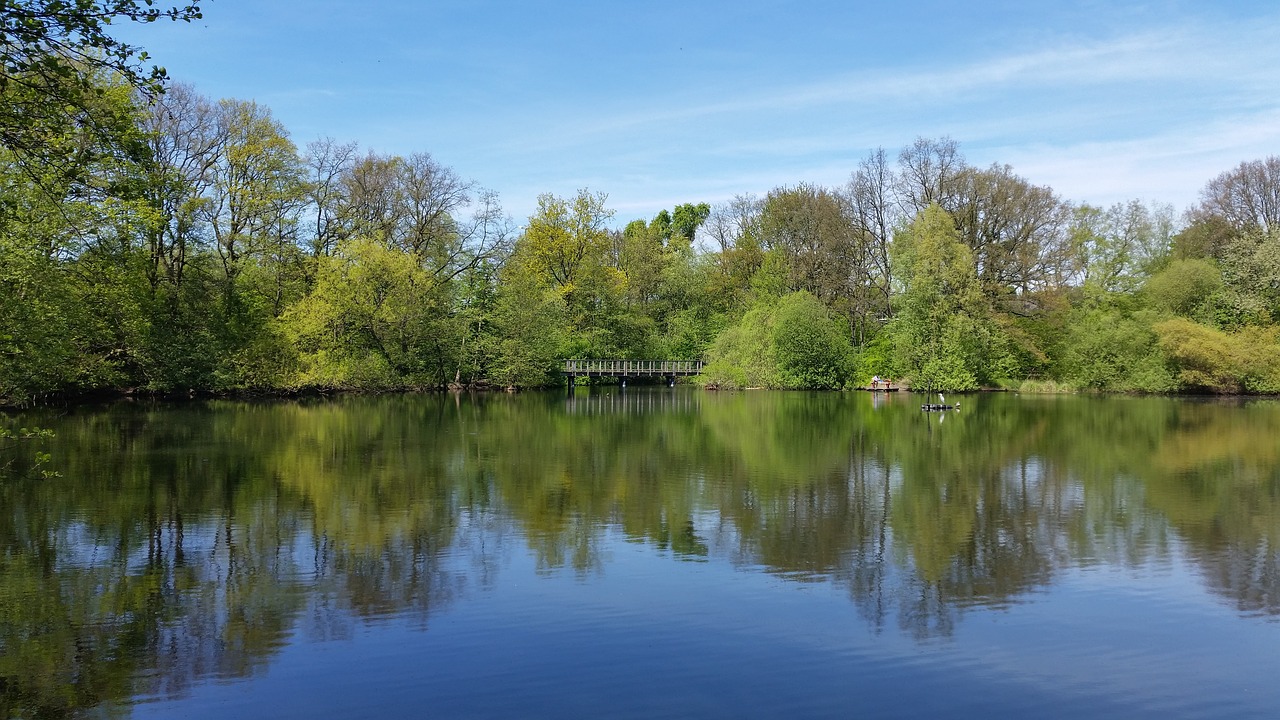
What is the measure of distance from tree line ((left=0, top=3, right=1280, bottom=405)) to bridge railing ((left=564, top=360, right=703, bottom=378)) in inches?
56.4

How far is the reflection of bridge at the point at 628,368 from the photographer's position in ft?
206

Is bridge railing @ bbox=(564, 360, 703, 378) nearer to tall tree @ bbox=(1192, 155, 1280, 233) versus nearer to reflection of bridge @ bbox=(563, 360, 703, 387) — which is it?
reflection of bridge @ bbox=(563, 360, 703, 387)

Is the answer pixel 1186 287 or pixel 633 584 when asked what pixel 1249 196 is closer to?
pixel 1186 287

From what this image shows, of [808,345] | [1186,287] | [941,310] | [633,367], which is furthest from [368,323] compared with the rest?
[1186,287]

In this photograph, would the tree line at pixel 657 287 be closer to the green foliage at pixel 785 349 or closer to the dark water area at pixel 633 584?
the green foliage at pixel 785 349

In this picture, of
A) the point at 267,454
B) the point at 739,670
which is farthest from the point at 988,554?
the point at 267,454

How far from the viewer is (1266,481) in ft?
61.0

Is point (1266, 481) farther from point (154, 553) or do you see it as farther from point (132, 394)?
point (132, 394)

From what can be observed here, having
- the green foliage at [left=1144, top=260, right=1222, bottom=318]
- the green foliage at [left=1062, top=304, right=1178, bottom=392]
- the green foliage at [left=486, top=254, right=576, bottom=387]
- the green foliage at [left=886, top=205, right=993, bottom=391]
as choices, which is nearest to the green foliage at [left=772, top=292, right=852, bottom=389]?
the green foliage at [left=886, top=205, right=993, bottom=391]

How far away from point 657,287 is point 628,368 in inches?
333

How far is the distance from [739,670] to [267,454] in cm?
1722

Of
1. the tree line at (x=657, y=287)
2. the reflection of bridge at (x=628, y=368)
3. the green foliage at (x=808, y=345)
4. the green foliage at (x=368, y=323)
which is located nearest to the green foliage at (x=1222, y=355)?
the tree line at (x=657, y=287)

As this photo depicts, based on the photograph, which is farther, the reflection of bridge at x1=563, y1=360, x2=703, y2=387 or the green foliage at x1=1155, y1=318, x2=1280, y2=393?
the reflection of bridge at x1=563, y1=360, x2=703, y2=387

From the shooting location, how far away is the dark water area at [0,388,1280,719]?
7441mm
